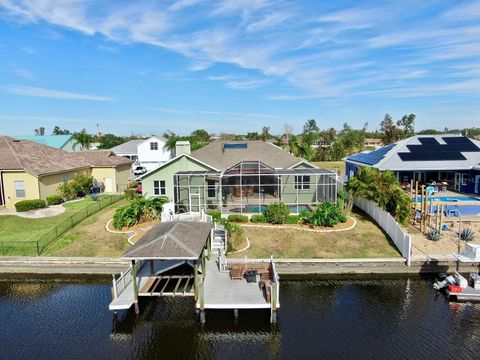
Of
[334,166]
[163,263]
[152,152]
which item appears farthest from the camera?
[334,166]

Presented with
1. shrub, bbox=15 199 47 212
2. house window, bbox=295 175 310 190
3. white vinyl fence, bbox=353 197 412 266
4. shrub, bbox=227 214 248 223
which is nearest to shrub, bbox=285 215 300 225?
shrub, bbox=227 214 248 223

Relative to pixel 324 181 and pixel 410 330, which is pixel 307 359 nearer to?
pixel 410 330

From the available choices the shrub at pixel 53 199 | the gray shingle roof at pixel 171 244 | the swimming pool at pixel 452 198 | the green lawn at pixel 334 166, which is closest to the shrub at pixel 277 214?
the gray shingle roof at pixel 171 244

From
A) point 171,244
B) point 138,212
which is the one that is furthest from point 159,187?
point 171,244

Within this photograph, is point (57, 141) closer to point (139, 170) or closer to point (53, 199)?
point (139, 170)

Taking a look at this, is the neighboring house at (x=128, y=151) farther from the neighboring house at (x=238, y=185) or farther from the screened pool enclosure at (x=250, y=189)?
the screened pool enclosure at (x=250, y=189)

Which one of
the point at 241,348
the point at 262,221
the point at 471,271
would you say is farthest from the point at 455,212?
Result: the point at 241,348

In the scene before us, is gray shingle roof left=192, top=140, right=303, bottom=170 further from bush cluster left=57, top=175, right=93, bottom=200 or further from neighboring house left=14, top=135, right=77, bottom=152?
neighboring house left=14, top=135, right=77, bottom=152
